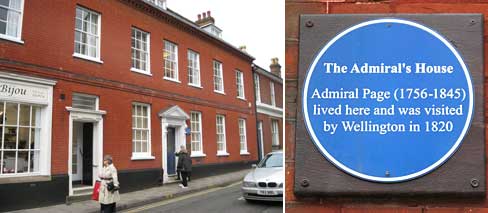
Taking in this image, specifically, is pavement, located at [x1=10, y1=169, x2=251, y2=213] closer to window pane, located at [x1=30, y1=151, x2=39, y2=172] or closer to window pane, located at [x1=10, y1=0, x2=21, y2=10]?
window pane, located at [x1=30, y1=151, x2=39, y2=172]

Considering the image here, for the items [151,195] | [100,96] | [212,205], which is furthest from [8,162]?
[212,205]

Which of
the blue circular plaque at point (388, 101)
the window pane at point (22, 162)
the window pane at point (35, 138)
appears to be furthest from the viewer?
the window pane at point (35, 138)

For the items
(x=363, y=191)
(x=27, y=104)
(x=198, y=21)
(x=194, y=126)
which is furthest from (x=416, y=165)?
(x=198, y=21)

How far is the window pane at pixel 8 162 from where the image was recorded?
13148mm

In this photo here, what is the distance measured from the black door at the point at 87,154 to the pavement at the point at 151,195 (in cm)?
128

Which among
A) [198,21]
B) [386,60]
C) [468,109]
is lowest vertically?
[468,109]

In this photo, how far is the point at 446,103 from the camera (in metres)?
1.94

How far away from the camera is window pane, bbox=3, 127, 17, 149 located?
13.3 metres

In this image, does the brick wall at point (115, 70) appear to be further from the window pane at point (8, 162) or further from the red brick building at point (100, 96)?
the window pane at point (8, 162)

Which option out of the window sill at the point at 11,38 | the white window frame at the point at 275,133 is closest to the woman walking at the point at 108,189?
the window sill at the point at 11,38

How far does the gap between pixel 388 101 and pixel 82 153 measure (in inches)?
630

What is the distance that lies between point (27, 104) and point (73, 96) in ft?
5.92

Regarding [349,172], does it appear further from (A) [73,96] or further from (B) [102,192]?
(A) [73,96]

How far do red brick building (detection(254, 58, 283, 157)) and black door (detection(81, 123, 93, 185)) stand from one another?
53.5 ft
